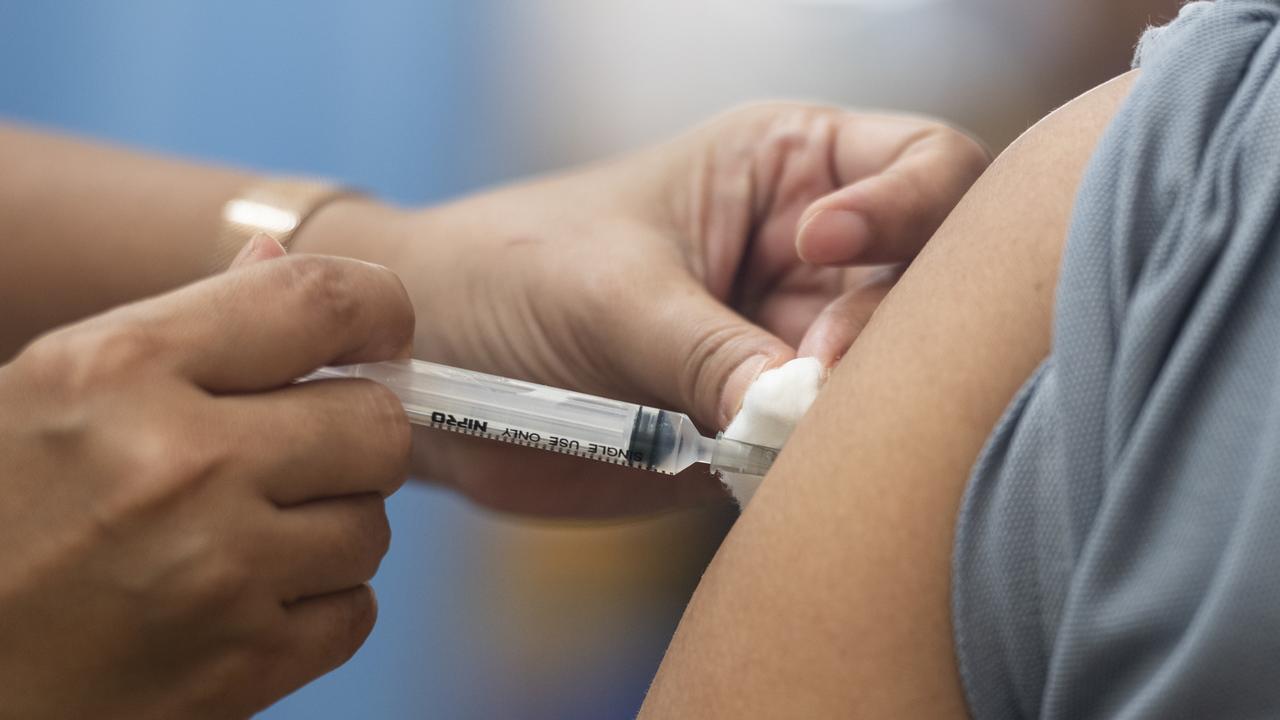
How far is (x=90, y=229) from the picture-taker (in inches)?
43.8

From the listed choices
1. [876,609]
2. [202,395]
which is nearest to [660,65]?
[202,395]

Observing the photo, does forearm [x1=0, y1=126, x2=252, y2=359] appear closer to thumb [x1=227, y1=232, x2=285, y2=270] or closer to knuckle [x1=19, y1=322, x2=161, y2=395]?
thumb [x1=227, y1=232, x2=285, y2=270]

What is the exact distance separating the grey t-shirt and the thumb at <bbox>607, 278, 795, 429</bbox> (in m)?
0.27

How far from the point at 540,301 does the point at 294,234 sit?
29 centimetres

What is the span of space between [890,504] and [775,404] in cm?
16

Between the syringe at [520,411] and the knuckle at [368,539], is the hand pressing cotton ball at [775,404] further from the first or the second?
the knuckle at [368,539]

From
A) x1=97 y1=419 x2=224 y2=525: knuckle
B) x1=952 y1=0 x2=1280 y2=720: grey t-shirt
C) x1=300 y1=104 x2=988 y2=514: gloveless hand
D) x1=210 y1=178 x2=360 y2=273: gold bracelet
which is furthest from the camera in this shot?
x1=210 y1=178 x2=360 y2=273: gold bracelet

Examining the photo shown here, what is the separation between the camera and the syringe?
721 millimetres

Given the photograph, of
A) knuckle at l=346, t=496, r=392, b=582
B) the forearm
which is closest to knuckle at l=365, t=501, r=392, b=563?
knuckle at l=346, t=496, r=392, b=582

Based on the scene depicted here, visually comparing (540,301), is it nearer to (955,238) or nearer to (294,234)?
(294,234)

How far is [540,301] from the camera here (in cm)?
100

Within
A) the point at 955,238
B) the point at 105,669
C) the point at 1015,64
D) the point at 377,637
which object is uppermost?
the point at 955,238

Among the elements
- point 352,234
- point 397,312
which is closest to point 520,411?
point 397,312

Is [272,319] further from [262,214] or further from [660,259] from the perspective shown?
[262,214]
